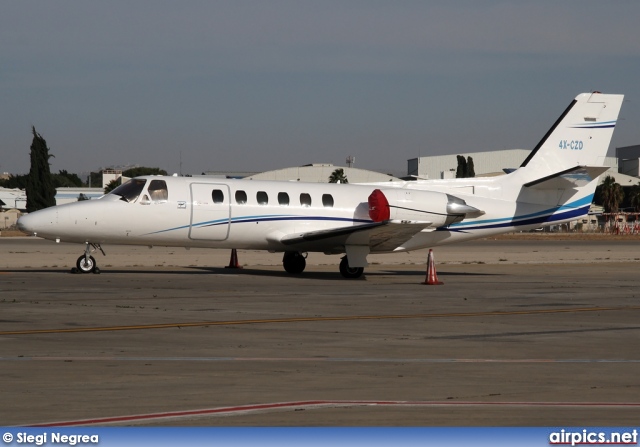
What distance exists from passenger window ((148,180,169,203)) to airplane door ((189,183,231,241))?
791 mm

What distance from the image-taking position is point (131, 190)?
27047mm

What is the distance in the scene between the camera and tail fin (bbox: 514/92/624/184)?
102 feet

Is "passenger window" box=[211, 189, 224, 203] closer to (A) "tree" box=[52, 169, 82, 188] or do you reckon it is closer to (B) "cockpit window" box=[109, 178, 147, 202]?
(B) "cockpit window" box=[109, 178, 147, 202]

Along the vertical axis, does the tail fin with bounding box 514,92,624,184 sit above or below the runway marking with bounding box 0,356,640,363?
above

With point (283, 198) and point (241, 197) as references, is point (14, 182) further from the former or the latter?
point (241, 197)

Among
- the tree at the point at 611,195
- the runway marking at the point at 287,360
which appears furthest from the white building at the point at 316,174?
the runway marking at the point at 287,360

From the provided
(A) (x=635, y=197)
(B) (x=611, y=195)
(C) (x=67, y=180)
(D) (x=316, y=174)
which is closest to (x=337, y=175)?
(D) (x=316, y=174)

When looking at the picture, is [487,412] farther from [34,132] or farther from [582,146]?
[34,132]

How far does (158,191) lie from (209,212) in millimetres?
1577

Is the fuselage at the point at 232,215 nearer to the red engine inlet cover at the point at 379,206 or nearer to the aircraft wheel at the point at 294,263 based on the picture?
the red engine inlet cover at the point at 379,206

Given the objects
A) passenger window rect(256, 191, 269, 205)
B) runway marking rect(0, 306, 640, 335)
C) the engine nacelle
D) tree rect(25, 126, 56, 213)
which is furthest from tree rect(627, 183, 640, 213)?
runway marking rect(0, 306, 640, 335)

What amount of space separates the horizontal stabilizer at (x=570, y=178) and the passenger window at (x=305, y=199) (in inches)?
287

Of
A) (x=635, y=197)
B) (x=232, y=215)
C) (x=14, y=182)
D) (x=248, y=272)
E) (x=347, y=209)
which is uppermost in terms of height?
(x=14, y=182)

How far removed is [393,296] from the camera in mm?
21391
